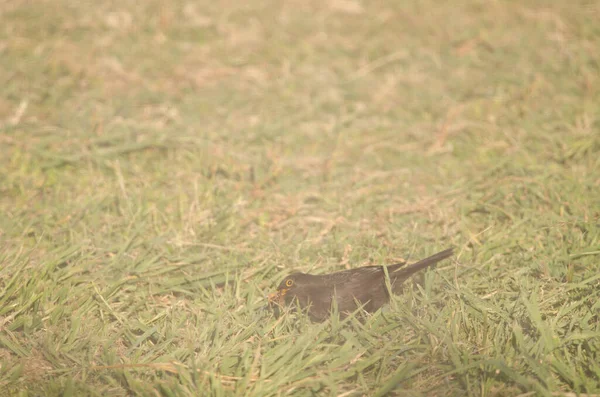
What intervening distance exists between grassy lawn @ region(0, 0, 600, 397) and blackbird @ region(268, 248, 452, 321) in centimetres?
11

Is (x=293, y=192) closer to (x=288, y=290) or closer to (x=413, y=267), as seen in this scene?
(x=288, y=290)

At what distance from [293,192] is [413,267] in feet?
5.05

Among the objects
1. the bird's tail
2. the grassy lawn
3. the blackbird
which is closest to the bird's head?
the blackbird

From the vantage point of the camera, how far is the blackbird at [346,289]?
11.7 ft

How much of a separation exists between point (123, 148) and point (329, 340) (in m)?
2.70

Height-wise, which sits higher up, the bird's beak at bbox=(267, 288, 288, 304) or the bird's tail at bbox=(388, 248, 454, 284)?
the bird's tail at bbox=(388, 248, 454, 284)

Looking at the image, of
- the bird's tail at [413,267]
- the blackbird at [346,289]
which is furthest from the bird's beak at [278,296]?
the bird's tail at [413,267]

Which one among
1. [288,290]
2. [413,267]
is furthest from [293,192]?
[413,267]

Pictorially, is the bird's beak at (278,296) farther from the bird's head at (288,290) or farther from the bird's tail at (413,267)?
the bird's tail at (413,267)

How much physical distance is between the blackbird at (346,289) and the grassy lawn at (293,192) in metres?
0.11

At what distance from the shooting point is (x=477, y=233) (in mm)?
4230

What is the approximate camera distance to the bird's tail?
3586mm

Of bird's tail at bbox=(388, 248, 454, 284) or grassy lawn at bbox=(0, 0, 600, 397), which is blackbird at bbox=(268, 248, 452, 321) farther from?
grassy lawn at bbox=(0, 0, 600, 397)

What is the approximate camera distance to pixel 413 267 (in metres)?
3.59
